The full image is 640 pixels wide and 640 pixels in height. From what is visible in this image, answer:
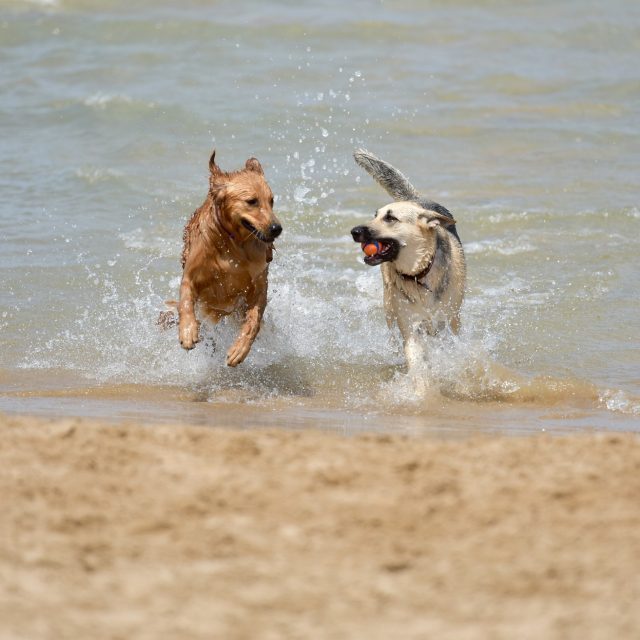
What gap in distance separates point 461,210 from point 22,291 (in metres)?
4.93

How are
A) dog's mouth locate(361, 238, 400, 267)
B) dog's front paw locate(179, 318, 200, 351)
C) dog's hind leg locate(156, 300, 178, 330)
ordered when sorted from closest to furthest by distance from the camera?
dog's front paw locate(179, 318, 200, 351)
dog's mouth locate(361, 238, 400, 267)
dog's hind leg locate(156, 300, 178, 330)

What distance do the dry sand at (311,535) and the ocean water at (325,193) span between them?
1787mm

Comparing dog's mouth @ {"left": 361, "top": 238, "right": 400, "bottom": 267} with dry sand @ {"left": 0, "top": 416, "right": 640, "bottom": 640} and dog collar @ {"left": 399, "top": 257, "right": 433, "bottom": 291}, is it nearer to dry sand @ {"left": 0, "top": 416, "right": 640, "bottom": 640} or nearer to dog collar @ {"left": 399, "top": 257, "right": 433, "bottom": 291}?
dog collar @ {"left": 399, "top": 257, "right": 433, "bottom": 291}

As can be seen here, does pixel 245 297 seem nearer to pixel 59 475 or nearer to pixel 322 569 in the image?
pixel 59 475

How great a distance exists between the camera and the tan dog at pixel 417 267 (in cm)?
724

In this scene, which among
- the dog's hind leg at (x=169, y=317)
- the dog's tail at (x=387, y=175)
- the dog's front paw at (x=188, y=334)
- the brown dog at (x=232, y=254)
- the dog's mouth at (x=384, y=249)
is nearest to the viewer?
the brown dog at (x=232, y=254)

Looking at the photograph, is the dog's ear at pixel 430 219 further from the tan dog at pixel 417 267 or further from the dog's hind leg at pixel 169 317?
the dog's hind leg at pixel 169 317

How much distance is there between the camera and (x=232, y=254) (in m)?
6.88

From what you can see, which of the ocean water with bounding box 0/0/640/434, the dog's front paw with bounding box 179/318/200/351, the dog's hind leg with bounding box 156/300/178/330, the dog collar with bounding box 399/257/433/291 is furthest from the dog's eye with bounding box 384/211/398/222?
the dog's hind leg with bounding box 156/300/178/330

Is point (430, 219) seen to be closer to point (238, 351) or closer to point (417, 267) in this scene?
point (417, 267)

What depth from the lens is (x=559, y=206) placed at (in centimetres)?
1229

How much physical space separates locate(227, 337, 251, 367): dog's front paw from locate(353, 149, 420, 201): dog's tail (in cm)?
178

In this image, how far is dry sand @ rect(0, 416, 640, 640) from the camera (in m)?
3.09

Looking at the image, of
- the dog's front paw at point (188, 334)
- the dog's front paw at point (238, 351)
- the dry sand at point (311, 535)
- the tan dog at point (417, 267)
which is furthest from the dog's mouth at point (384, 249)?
the dry sand at point (311, 535)
